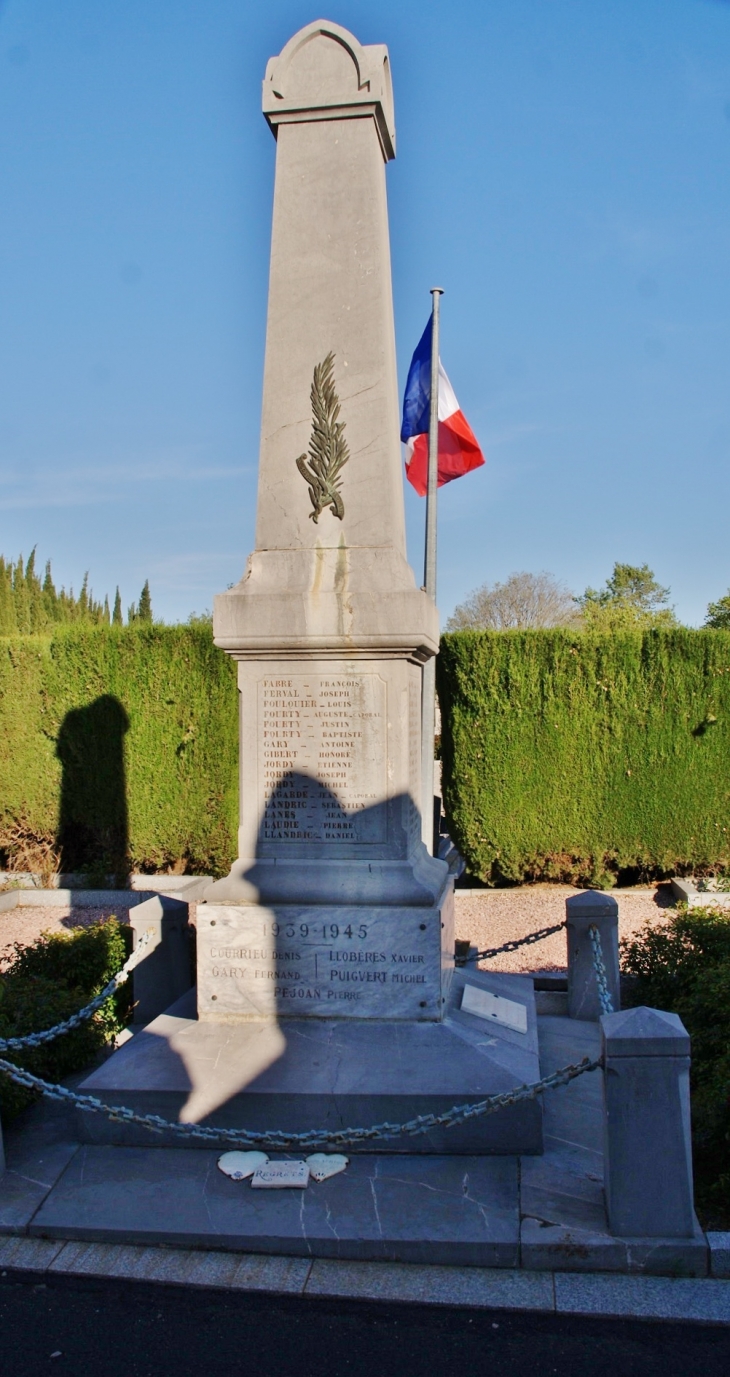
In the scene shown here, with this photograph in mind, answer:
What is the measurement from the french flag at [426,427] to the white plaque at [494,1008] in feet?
19.0

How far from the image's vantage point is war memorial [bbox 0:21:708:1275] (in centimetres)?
418

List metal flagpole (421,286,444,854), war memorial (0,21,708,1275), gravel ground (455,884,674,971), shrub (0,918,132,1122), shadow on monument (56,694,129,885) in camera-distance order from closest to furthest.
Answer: war memorial (0,21,708,1275) → shrub (0,918,132,1122) → metal flagpole (421,286,444,854) → gravel ground (455,884,674,971) → shadow on monument (56,694,129,885)

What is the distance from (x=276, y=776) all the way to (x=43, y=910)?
7.78 m

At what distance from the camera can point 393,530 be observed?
Result: 18.3 ft

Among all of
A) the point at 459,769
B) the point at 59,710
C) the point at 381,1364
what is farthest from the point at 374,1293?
the point at 59,710

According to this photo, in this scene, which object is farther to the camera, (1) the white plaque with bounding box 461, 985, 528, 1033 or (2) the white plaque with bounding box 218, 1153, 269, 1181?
(1) the white plaque with bounding box 461, 985, 528, 1033

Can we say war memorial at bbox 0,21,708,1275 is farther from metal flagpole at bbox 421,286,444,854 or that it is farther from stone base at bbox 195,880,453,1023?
metal flagpole at bbox 421,286,444,854

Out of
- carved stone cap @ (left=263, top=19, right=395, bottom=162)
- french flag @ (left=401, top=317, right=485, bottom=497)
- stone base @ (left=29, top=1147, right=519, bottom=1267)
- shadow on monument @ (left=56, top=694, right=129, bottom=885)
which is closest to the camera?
stone base @ (left=29, top=1147, right=519, bottom=1267)

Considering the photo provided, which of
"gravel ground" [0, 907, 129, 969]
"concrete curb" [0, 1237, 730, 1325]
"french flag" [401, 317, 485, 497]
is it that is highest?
"french flag" [401, 317, 485, 497]

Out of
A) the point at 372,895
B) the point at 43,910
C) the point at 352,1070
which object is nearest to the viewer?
the point at 352,1070

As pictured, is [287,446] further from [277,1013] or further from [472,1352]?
[472,1352]

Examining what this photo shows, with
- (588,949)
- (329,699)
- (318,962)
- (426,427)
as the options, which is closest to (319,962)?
(318,962)

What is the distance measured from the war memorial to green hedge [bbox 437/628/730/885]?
239 inches

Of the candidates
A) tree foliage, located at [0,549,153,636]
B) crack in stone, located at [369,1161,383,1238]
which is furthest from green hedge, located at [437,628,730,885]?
tree foliage, located at [0,549,153,636]
